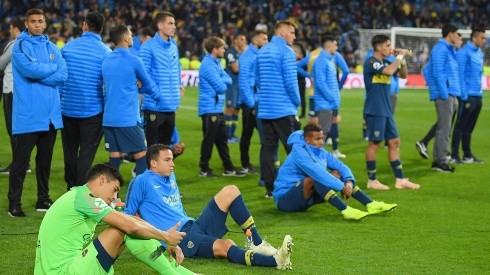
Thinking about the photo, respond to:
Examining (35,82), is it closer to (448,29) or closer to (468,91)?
(448,29)

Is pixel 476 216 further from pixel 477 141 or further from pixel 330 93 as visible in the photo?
pixel 477 141

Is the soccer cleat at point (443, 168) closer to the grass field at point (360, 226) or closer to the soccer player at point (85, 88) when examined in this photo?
the grass field at point (360, 226)

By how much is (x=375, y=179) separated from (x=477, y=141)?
676 centimetres

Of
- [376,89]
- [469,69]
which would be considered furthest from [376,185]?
[469,69]

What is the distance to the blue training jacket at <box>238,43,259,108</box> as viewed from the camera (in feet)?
46.3

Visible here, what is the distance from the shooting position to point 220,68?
14250 millimetres

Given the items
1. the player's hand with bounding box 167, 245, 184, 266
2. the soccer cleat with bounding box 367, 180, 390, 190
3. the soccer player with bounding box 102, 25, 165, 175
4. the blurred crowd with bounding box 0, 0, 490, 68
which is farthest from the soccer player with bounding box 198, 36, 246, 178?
the blurred crowd with bounding box 0, 0, 490, 68

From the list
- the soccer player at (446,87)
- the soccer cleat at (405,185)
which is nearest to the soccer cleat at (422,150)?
the soccer player at (446,87)

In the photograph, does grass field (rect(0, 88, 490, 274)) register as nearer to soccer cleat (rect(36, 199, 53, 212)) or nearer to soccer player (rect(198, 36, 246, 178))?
soccer cleat (rect(36, 199, 53, 212))

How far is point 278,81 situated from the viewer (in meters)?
11.9

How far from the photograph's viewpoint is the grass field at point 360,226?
8.28 meters

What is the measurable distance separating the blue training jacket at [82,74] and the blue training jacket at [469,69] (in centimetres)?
714

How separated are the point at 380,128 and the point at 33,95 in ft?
16.8

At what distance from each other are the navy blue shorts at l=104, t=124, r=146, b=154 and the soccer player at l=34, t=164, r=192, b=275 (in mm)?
4161
